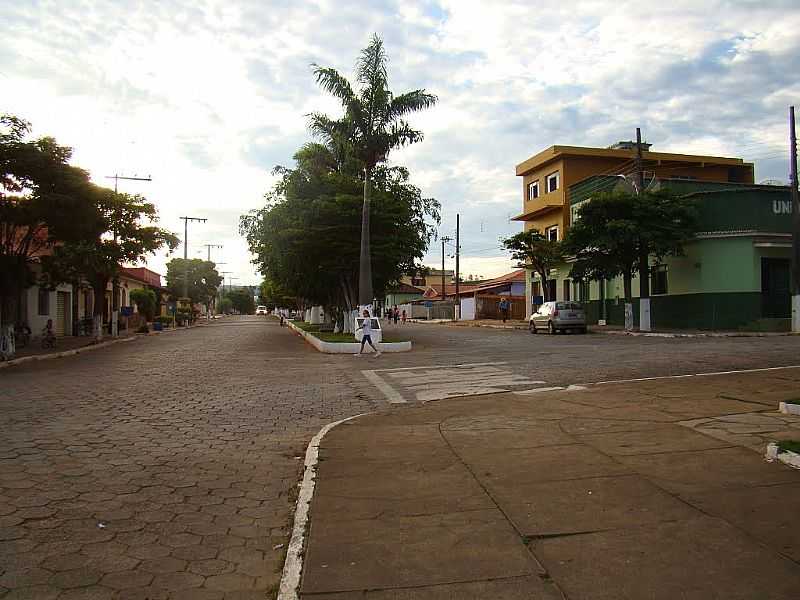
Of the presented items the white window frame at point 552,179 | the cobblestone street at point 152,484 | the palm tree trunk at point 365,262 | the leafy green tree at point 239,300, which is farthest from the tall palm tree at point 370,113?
the leafy green tree at point 239,300

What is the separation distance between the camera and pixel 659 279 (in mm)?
30188

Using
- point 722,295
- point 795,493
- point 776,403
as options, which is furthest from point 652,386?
point 722,295

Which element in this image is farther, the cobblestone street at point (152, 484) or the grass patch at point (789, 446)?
the grass patch at point (789, 446)

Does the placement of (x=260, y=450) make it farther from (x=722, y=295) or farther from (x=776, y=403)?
(x=722, y=295)

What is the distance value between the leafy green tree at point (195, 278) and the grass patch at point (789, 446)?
250 ft

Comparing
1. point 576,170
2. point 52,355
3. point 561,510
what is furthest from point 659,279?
point 561,510

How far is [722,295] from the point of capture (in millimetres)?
26531

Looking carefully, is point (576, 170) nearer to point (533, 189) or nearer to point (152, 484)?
point (533, 189)

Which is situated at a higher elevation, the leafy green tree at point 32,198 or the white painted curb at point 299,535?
the leafy green tree at point 32,198

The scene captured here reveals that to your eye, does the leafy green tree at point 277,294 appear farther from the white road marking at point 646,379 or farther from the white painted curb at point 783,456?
A: the white painted curb at point 783,456

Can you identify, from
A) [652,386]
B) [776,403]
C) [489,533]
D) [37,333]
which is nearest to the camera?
[489,533]

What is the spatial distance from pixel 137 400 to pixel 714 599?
9630mm

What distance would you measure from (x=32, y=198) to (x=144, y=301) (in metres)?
31.2

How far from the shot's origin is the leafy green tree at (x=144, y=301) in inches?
1948
